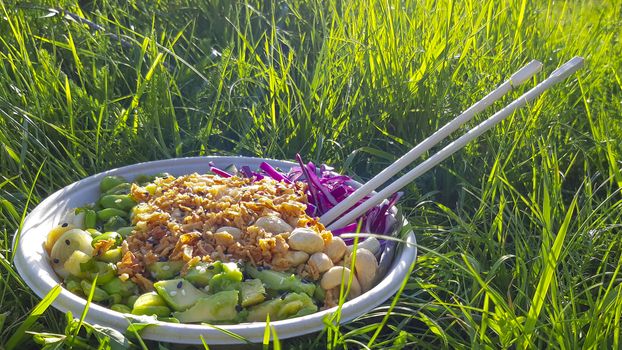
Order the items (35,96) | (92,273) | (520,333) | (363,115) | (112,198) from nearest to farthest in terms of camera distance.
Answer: (520,333)
(92,273)
(112,198)
(35,96)
(363,115)

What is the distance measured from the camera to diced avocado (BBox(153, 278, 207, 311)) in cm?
129

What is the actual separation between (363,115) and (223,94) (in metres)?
0.39

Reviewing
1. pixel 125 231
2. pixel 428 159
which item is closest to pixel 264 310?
pixel 125 231

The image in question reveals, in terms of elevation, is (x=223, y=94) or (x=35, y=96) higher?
(x=35, y=96)

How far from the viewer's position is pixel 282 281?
1348mm

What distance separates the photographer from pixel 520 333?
1.21m

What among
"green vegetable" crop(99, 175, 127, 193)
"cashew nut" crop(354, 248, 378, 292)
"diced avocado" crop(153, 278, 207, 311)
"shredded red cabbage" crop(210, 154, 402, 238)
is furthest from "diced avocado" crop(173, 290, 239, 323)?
"green vegetable" crop(99, 175, 127, 193)

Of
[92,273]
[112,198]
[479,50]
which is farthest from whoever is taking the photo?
[479,50]

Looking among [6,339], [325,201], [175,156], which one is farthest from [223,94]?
[6,339]

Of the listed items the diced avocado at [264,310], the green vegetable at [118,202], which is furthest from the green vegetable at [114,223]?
the diced avocado at [264,310]

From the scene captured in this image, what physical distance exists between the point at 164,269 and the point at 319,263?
27cm

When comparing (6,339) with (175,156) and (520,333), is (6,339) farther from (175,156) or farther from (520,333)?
(520,333)

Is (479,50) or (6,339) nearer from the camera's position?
(6,339)

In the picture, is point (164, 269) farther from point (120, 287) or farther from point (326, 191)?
point (326, 191)
